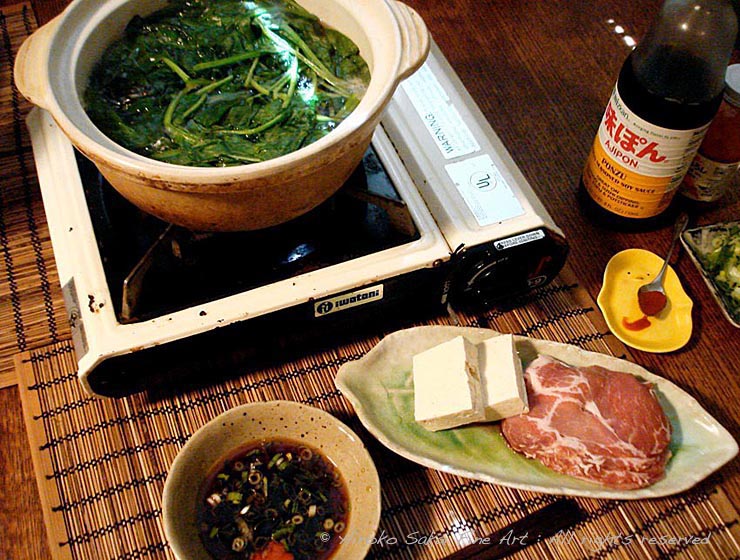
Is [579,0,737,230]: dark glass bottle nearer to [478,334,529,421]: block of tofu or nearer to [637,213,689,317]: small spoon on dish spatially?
[637,213,689,317]: small spoon on dish

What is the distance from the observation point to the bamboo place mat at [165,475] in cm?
113

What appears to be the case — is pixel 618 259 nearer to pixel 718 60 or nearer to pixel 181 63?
pixel 718 60

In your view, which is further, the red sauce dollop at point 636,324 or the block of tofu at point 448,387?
the red sauce dollop at point 636,324

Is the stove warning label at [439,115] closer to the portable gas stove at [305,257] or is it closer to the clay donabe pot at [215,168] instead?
the portable gas stove at [305,257]

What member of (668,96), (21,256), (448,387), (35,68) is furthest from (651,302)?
(21,256)

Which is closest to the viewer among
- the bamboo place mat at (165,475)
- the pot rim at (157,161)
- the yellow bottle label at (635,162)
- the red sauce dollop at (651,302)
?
the pot rim at (157,161)

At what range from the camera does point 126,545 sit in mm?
1120

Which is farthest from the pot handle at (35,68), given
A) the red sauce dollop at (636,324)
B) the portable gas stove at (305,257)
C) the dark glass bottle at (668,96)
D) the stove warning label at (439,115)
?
the red sauce dollop at (636,324)

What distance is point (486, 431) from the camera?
46.2 inches

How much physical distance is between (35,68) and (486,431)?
37.3 inches

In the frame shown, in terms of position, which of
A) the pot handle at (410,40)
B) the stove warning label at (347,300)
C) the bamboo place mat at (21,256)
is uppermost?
the pot handle at (410,40)

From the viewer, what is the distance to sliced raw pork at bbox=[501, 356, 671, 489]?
109cm

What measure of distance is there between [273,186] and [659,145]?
30.8 inches

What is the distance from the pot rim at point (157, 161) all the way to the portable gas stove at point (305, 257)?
23 cm
